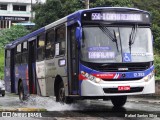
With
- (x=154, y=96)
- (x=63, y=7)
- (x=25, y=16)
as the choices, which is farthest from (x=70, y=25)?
(x=25, y=16)

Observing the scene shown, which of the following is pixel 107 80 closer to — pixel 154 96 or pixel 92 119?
pixel 92 119

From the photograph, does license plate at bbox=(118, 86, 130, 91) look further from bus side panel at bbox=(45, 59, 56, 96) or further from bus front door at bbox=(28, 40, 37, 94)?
bus front door at bbox=(28, 40, 37, 94)

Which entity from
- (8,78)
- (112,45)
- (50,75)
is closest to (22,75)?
(8,78)

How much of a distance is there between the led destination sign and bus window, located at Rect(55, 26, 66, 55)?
163 cm

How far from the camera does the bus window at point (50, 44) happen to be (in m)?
15.2

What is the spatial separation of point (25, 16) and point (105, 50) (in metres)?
81.2

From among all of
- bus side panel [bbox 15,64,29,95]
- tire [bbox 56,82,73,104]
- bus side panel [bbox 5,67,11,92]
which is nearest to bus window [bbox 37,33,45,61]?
bus side panel [bbox 15,64,29,95]

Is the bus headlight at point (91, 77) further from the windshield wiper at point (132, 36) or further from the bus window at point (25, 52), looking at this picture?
the bus window at point (25, 52)

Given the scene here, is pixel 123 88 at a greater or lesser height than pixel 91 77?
lesser

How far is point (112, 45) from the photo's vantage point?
12711 millimetres

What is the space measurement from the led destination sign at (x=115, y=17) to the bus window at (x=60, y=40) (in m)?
1.63

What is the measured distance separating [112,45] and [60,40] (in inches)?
93.3

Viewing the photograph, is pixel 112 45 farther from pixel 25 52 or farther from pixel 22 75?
pixel 22 75

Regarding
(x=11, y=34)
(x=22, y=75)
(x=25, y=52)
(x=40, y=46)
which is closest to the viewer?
(x=40, y=46)
